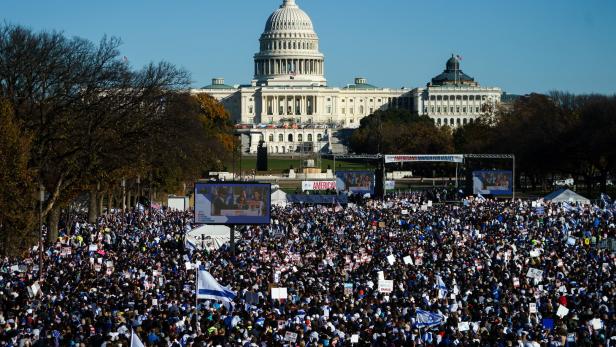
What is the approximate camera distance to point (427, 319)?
82.3 feet

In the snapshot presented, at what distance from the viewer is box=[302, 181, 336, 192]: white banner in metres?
78.4

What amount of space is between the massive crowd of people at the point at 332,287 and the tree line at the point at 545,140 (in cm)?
3651

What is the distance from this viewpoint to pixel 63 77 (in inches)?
1969

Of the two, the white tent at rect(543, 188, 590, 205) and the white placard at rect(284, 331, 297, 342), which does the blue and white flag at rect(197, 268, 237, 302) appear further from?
the white tent at rect(543, 188, 590, 205)

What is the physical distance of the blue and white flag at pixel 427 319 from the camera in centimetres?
2494

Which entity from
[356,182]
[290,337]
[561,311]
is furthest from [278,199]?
[290,337]

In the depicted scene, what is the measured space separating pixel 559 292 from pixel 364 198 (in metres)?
43.2

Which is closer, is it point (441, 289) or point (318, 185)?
point (441, 289)

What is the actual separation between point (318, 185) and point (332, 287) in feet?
165

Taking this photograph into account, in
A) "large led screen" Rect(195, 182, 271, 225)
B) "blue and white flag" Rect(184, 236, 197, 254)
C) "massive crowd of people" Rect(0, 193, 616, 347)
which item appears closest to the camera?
"massive crowd of people" Rect(0, 193, 616, 347)

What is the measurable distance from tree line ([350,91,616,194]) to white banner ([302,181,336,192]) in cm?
1512

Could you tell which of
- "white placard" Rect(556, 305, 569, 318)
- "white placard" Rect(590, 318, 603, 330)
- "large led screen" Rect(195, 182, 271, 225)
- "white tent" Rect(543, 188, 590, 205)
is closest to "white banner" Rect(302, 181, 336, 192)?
"white tent" Rect(543, 188, 590, 205)

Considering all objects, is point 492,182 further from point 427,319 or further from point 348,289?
point 427,319

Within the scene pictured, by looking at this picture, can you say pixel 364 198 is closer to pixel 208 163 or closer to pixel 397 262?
pixel 208 163
